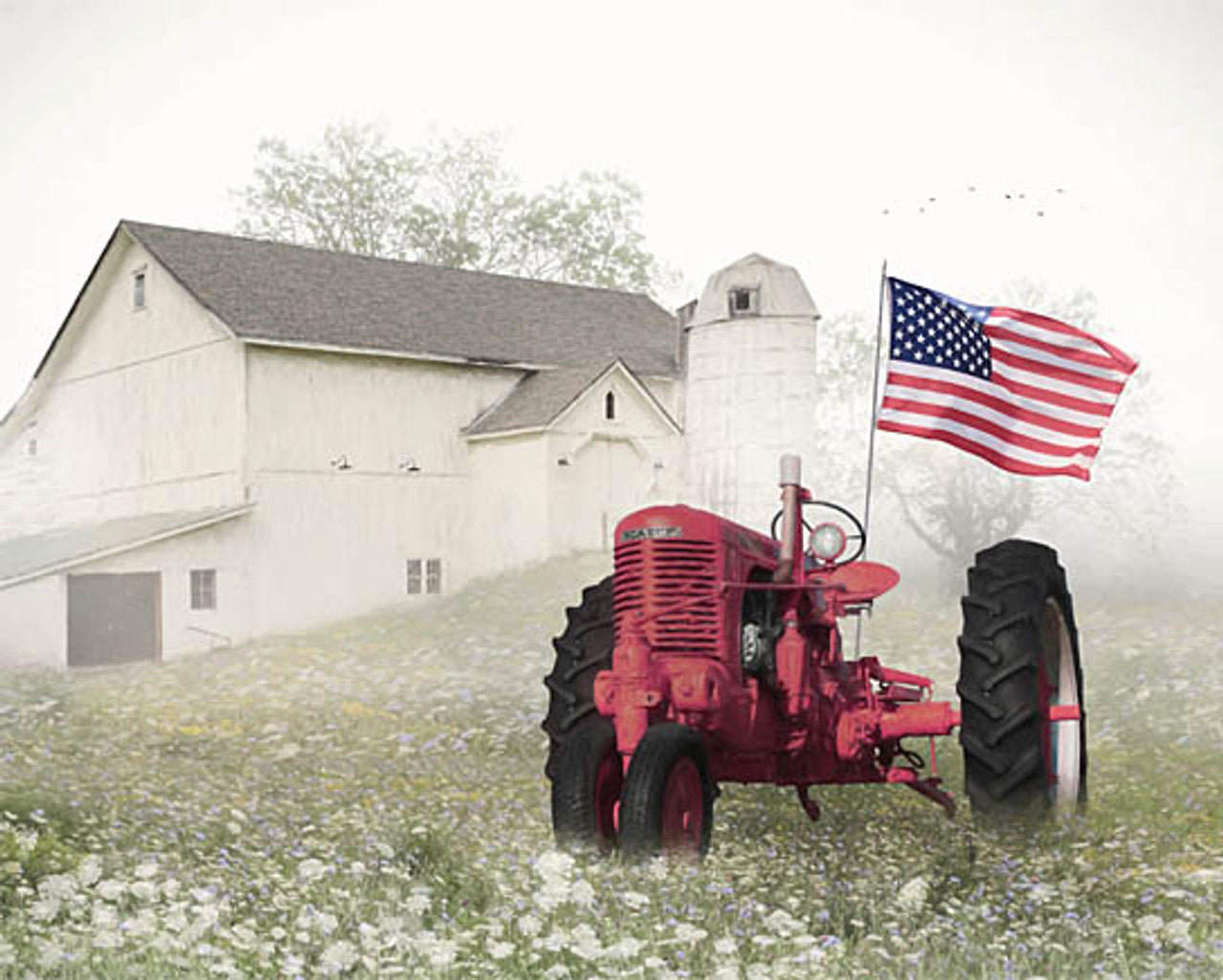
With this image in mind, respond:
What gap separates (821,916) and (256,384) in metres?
18.6

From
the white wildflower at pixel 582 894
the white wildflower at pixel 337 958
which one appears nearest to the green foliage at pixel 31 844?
the white wildflower at pixel 337 958

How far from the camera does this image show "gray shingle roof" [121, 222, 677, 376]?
24.3 m

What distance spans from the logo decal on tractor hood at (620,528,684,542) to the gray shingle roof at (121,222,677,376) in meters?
16.5

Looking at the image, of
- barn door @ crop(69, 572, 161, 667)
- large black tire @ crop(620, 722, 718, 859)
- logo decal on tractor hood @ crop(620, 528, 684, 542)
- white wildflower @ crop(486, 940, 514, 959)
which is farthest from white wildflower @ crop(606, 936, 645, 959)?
barn door @ crop(69, 572, 161, 667)

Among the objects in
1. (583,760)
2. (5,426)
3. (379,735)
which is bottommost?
(379,735)

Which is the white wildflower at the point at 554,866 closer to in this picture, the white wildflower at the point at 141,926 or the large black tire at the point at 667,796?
the large black tire at the point at 667,796

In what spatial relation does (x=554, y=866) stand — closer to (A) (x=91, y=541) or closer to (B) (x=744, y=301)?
(A) (x=91, y=541)

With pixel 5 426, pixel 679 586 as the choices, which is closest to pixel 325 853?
pixel 679 586

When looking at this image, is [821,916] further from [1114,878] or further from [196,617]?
[196,617]

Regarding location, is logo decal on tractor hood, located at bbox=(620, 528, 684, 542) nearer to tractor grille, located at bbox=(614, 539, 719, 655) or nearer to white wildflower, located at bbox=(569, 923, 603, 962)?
tractor grille, located at bbox=(614, 539, 719, 655)

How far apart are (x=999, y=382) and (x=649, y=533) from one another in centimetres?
425

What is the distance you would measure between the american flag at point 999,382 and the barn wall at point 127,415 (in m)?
14.7

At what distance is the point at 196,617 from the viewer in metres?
21.8

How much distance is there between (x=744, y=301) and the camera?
26438 mm
